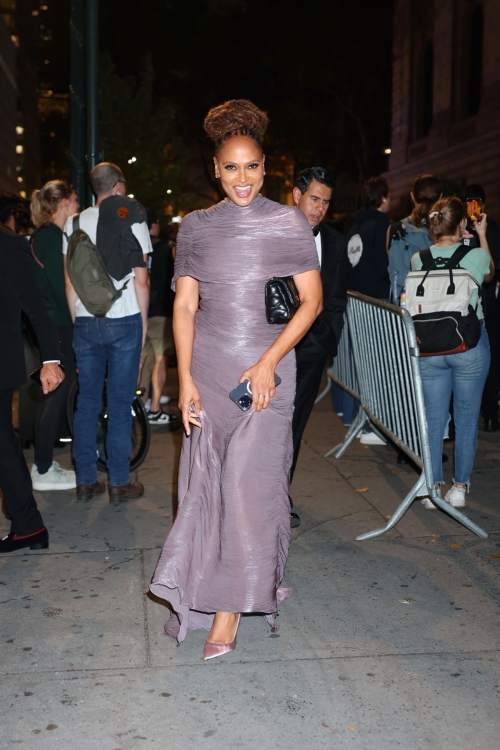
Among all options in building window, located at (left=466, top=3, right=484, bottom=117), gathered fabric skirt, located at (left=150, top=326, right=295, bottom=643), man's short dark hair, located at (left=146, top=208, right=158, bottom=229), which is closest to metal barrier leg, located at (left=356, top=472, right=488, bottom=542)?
gathered fabric skirt, located at (left=150, top=326, right=295, bottom=643)

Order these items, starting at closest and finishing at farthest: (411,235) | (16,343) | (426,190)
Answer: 1. (16,343)
2. (411,235)
3. (426,190)

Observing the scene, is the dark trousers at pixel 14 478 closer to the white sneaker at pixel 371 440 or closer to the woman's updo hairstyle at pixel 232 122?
Result: the woman's updo hairstyle at pixel 232 122

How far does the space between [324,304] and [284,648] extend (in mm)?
2208

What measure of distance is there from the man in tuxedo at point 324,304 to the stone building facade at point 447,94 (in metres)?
15.8

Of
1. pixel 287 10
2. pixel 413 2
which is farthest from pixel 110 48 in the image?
pixel 413 2

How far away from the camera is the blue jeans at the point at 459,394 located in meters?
5.79

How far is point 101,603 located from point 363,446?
12.7ft

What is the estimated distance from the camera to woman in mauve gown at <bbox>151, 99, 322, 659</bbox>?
3.73 meters

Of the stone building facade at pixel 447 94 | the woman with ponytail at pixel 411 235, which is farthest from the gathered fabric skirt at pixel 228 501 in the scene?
the stone building facade at pixel 447 94

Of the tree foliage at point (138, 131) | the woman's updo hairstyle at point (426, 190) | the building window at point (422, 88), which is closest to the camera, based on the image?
the woman's updo hairstyle at point (426, 190)

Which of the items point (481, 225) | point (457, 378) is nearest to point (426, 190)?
point (481, 225)

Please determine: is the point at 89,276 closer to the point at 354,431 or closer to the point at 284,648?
the point at 354,431

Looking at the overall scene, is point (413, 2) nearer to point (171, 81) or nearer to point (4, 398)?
point (171, 81)

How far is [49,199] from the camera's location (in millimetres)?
6742
